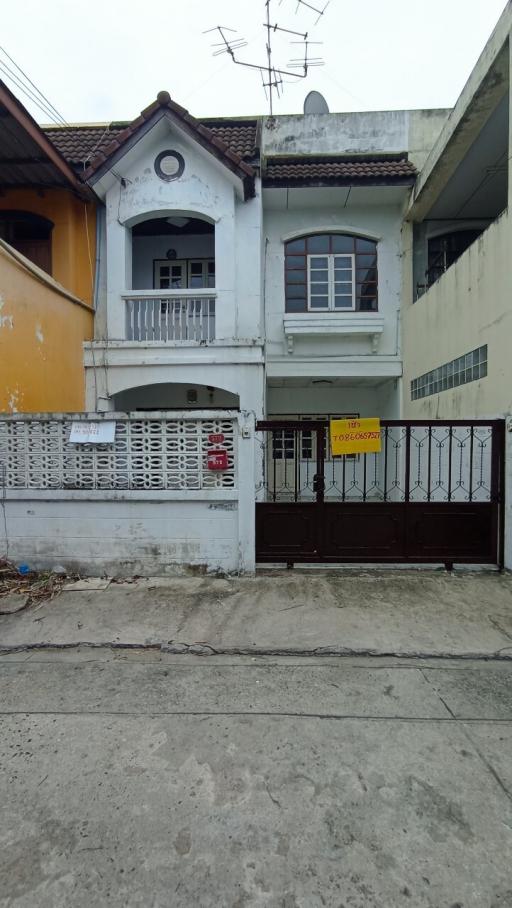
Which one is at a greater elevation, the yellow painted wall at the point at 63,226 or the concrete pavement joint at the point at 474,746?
the yellow painted wall at the point at 63,226

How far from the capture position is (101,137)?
27.8 ft

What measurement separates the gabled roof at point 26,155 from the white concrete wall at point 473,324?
665 cm

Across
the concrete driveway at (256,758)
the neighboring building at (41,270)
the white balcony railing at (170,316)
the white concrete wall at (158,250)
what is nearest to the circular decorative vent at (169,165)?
the neighboring building at (41,270)

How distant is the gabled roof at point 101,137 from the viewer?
768 centimetres

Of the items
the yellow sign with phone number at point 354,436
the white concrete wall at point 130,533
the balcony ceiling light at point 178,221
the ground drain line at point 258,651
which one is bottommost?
the ground drain line at point 258,651

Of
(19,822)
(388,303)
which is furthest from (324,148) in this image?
(19,822)

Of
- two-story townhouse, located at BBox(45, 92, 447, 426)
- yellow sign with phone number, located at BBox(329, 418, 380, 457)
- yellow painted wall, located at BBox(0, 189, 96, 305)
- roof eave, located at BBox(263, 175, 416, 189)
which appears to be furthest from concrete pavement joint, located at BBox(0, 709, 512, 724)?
roof eave, located at BBox(263, 175, 416, 189)

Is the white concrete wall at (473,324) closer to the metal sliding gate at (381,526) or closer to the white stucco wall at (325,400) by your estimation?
the metal sliding gate at (381,526)

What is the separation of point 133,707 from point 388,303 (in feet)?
28.6

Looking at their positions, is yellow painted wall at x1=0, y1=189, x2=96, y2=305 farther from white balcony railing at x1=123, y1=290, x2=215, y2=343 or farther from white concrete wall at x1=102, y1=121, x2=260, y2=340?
white balcony railing at x1=123, y1=290, x2=215, y2=343

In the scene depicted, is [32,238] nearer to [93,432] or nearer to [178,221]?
[178,221]

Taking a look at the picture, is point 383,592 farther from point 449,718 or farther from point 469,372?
point 469,372

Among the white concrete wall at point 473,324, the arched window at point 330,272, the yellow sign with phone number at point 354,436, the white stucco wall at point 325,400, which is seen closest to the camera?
the yellow sign with phone number at point 354,436

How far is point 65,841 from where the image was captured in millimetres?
1689
